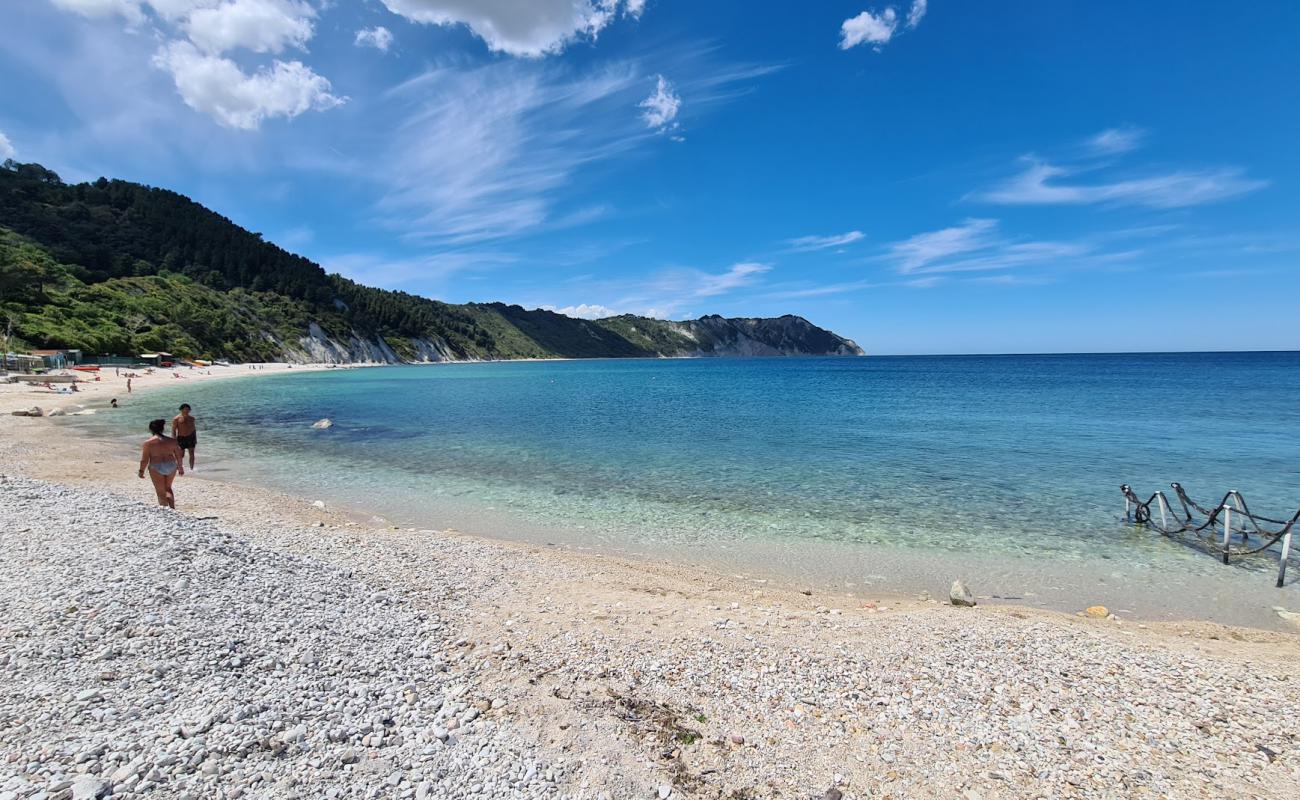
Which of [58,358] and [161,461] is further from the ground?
[58,358]

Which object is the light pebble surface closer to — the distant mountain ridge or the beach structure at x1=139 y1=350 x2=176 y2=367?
the distant mountain ridge

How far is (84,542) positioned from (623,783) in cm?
992

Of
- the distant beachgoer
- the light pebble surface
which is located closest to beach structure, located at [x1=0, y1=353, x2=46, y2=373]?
the distant beachgoer

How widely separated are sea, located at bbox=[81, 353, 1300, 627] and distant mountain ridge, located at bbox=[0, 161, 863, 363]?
193 ft

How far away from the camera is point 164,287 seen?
353ft

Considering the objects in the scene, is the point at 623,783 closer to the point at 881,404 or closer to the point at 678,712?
the point at 678,712

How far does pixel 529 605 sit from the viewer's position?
9.08 meters

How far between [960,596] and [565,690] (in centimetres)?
779

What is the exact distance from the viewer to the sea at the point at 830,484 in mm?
12055

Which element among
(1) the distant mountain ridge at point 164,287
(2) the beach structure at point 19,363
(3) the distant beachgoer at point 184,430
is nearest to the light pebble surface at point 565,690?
(3) the distant beachgoer at point 184,430

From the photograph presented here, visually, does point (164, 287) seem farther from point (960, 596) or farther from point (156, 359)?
point (960, 596)

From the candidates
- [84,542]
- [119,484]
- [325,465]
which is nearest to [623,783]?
[84,542]

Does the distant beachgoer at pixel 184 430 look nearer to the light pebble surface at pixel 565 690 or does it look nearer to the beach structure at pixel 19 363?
the light pebble surface at pixel 565 690

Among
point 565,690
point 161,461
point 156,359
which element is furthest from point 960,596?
point 156,359
